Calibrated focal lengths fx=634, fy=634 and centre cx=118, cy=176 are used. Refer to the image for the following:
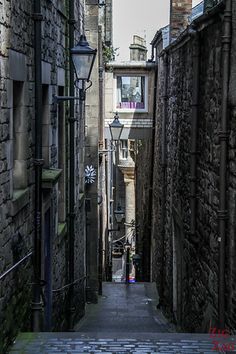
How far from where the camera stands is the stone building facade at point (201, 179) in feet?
23.2

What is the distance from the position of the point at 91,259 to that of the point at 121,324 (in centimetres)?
345

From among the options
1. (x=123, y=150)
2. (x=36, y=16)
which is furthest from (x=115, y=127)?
(x=123, y=150)

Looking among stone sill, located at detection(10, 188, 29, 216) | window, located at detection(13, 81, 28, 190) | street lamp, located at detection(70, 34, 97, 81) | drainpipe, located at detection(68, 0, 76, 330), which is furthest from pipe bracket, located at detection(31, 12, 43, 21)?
drainpipe, located at detection(68, 0, 76, 330)

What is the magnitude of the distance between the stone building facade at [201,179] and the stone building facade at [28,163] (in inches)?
80.6

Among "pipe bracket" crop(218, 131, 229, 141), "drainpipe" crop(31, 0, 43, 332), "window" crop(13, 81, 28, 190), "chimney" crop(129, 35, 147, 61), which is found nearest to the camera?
"window" crop(13, 81, 28, 190)

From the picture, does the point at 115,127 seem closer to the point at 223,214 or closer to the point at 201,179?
the point at 201,179

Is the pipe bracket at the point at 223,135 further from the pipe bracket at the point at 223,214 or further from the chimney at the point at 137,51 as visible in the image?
the chimney at the point at 137,51

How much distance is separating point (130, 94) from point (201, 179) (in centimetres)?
1172

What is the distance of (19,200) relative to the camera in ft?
21.1

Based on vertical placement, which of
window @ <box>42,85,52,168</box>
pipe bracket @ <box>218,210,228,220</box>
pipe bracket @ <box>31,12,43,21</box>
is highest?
pipe bracket @ <box>31,12,43,21</box>

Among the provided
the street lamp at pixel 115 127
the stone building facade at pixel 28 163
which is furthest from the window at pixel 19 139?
the street lamp at pixel 115 127

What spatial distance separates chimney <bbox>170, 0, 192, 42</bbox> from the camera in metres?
15.1

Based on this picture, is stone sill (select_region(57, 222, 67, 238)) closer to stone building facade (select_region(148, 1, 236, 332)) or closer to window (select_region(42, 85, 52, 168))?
window (select_region(42, 85, 52, 168))

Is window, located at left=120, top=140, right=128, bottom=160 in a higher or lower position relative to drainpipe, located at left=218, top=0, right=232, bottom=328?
lower
